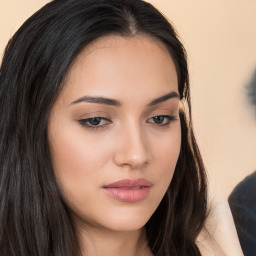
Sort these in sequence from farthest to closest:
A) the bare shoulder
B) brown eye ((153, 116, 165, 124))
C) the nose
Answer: the bare shoulder → brown eye ((153, 116, 165, 124)) → the nose

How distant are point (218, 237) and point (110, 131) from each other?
0.64 meters

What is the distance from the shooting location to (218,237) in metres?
1.95

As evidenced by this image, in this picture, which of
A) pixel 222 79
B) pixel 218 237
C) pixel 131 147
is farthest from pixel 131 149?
pixel 222 79

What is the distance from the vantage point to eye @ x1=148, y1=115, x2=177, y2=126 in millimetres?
1550

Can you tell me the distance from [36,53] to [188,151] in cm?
57

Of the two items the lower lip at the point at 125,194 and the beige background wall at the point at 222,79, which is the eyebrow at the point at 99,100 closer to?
the lower lip at the point at 125,194

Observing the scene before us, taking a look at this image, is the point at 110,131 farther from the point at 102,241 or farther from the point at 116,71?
the point at 102,241

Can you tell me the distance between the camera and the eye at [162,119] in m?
1.55

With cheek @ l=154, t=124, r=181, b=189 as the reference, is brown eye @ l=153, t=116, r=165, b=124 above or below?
above

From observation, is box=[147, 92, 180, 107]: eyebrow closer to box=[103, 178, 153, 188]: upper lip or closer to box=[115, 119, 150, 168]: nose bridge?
box=[115, 119, 150, 168]: nose bridge

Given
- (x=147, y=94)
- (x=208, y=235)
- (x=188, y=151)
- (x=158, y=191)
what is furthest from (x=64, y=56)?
(x=208, y=235)

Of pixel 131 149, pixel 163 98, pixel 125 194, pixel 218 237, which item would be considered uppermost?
pixel 163 98

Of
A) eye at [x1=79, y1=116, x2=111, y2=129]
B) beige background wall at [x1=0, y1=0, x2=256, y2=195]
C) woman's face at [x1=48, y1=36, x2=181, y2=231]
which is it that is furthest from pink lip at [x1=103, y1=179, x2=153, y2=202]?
beige background wall at [x1=0, y1=0, x2=256, y2=195]

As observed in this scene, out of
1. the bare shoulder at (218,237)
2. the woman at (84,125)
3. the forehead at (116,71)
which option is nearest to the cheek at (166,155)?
the woman at (84,125)
